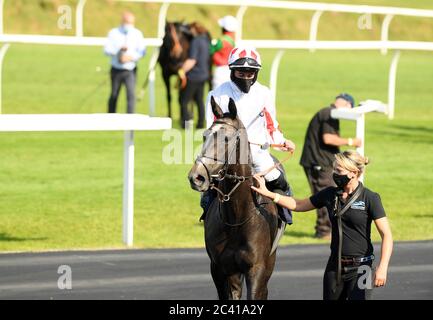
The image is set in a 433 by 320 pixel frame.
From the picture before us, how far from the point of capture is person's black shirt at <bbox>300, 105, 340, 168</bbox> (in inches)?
581

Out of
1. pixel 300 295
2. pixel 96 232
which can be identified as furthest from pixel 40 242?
pixel 300 295

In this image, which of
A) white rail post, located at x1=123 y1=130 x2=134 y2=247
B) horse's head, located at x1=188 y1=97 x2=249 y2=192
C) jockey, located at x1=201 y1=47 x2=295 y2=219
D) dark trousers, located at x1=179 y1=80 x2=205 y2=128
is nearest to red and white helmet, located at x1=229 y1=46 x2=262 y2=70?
jockey, located at x1=201 y1=47 x2=295 y2=219

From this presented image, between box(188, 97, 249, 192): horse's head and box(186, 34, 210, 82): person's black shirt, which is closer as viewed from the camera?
box(188, 97, 249, 192): horse's head

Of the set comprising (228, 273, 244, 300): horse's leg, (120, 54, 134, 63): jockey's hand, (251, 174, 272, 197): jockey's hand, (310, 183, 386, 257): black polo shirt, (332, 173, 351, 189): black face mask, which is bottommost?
(228, 273, 244, 300): horse's leg

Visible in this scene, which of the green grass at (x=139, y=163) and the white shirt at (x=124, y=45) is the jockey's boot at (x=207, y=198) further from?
the white shirt at (x=124, y=45)

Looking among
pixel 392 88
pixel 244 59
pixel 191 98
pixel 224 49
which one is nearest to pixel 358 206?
pixel 244 59

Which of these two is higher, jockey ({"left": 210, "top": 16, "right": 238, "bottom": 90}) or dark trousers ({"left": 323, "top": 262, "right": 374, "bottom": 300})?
jockey ({"left": 210, "top": 16, "right": 238, "bottom": 90})

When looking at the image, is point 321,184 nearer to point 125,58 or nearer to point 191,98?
point 125,58

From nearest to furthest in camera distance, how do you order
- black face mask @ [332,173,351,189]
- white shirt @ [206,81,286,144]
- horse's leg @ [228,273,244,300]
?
black face mask @ [332,173,351,189], horse's leg @ [228,273,244,300], white shirt @ [206,81,286,144]

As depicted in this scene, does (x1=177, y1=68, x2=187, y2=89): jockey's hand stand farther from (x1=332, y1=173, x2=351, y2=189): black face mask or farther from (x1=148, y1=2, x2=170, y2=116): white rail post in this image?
(x1=332, y1=173, x2=351, y2=189): black face mask

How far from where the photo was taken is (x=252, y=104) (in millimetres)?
9828

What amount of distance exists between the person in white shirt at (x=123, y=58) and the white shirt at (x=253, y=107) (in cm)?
1223

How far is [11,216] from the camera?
51.6 ft

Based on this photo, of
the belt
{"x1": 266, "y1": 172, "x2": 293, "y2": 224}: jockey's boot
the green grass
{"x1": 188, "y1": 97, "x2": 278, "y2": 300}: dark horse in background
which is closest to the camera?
{"x1": 188, "y1": 97, "x2": 278, "y2": 300}: dark horse in background
